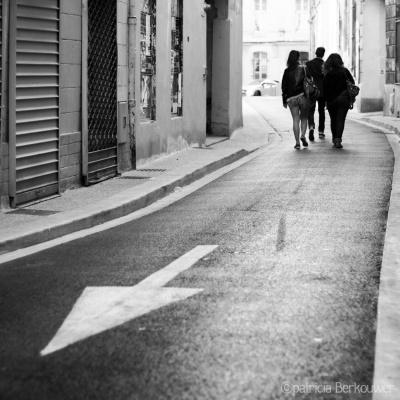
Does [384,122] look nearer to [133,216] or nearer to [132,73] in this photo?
[132,73]

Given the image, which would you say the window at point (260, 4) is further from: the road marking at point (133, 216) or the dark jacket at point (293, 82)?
the road marking at point (133, 216)

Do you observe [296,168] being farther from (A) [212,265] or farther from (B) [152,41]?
(A) [212,265]

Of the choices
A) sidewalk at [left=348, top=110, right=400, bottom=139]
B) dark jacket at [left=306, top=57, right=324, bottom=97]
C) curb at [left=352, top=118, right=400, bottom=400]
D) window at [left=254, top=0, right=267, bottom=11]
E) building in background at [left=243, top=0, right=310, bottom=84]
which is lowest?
curb at [left=352, top=118, right=400, bottom=400]

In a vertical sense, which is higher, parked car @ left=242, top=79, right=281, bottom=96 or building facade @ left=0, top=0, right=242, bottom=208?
parked car @ left=242, top=79, right=281, bottom=96

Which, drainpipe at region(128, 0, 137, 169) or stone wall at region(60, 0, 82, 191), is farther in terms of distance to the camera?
drainpipe at region(128, 0, 137, 169)

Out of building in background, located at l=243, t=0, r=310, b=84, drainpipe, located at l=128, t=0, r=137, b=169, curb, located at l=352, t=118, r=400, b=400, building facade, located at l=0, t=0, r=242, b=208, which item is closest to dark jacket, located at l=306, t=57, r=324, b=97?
building facade, located at l=0, t=0, r=242, b=208

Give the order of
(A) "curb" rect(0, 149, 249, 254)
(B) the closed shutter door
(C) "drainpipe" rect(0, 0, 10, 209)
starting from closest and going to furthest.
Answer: (A) "curb" rect(0, 149, 249, 254) < (C) "drainpipe" rect(0, 0, 10, 209) < (B) the closed shutter door

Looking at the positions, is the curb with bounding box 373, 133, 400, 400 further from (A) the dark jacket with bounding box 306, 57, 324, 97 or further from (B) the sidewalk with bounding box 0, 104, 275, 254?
(A) the dark jacket with bounding box 306, 57, 324, 97

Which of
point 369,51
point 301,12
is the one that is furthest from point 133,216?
point 301,12

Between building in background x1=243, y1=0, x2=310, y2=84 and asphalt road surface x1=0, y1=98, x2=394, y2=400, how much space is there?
2145 inches

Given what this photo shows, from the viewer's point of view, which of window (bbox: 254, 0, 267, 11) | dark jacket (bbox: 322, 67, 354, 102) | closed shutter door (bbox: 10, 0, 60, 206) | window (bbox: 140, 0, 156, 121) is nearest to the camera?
closed shutter door (bbox: 10, 0, 60, 206)

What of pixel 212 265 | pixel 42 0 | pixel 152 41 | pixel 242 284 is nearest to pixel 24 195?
pixel 42 0

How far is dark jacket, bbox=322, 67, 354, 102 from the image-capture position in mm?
17891

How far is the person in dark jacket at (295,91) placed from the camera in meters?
17.7
